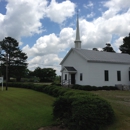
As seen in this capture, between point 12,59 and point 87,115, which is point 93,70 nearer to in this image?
point 87,115

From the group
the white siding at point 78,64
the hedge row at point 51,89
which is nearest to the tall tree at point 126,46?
the white siding at point 78,64

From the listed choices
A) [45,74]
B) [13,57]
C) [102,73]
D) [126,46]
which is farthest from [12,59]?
[126,46]

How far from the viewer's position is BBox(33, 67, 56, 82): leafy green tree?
168 ft

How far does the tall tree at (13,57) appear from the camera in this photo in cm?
4294

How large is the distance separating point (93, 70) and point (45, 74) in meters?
29.4

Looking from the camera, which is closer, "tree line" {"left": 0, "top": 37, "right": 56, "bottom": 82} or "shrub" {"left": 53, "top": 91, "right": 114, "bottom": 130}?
"shrub" {"left": 53, "top": 91, "right": 114, "bottom": 130}

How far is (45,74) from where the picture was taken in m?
51.6

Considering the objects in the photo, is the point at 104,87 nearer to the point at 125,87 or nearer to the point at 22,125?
the point at 125,87

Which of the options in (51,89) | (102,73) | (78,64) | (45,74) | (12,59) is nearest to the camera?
(51,89)

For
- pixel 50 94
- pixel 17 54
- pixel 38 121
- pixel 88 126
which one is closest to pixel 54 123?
pixel 38 121

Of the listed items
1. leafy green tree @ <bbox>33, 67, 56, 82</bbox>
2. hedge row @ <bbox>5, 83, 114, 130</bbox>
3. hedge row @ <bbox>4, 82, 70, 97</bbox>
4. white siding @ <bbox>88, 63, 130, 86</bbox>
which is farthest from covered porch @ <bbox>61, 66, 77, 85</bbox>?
leafy green tree @ <bbox>33, 67, 56, 82</bbox>

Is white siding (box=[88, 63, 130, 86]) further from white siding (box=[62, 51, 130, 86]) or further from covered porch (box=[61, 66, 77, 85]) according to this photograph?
covered porch (box=[61, 66, 77, 85])

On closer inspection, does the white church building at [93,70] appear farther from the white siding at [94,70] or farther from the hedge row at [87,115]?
the hedge row at [87,115]

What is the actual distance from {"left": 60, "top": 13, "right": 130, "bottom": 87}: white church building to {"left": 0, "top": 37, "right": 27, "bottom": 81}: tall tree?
19148mm
